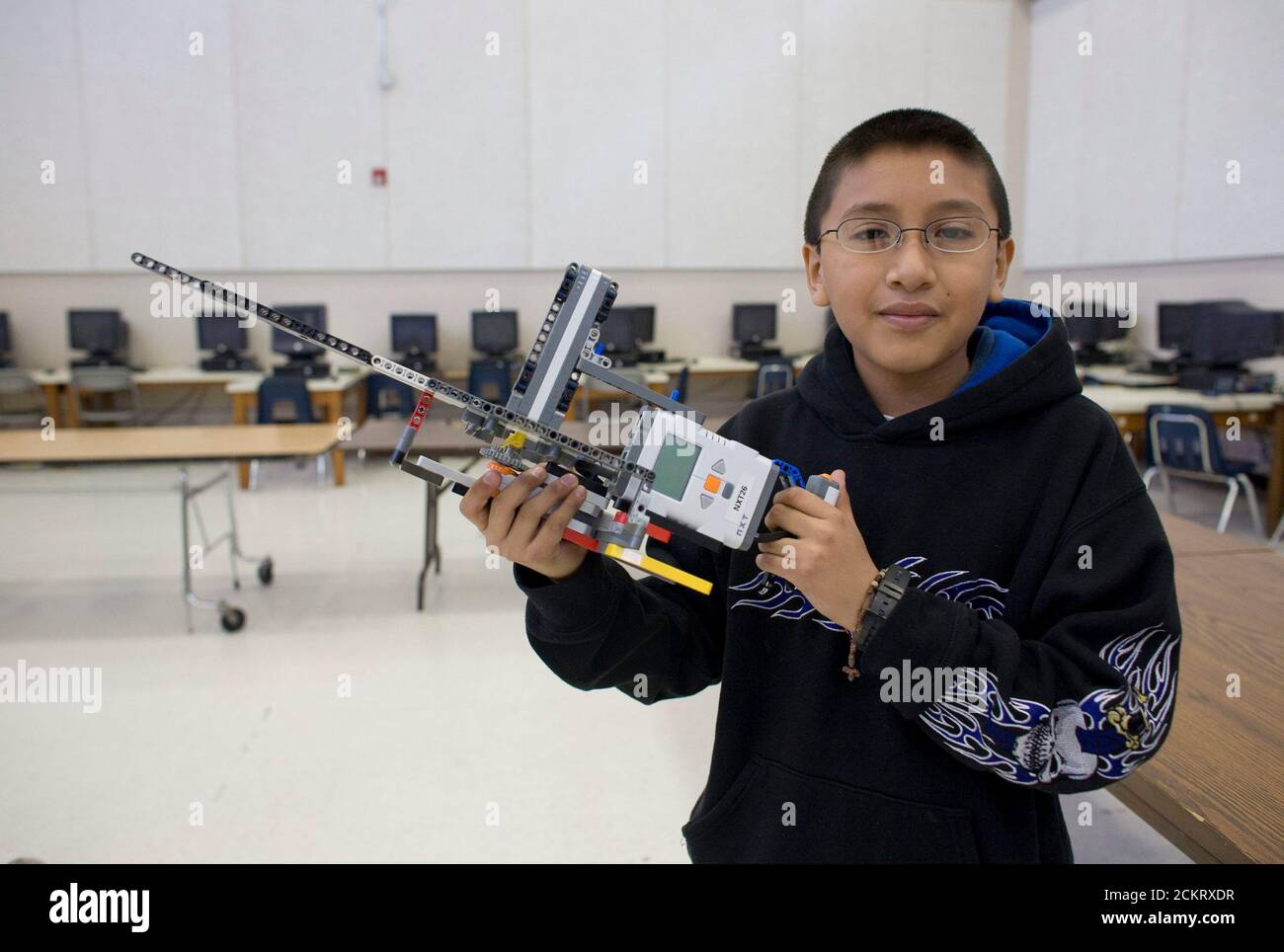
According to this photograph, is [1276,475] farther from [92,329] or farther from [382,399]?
[92,329]

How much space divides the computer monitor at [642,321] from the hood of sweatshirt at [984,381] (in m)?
6.90

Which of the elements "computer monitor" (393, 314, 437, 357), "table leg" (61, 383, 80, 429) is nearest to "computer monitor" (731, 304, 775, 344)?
"computer monitor" (393, 314, 437, 357)

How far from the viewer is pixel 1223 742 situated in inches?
53.4

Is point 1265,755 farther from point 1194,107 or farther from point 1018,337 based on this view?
point 1194,107

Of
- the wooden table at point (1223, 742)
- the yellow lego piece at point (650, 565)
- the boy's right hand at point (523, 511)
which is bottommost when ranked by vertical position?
the wooden table at point (1223, 742)

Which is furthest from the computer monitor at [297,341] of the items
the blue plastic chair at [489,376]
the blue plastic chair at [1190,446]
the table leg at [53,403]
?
the blue plastic chair at [1190,446]

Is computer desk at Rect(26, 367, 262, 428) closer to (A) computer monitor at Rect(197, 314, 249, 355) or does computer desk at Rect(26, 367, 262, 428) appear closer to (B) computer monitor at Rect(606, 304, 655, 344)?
(A) computer monitor at Rect(197, 314, 249, 355)

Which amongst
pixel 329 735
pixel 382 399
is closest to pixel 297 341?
pixel 382 399

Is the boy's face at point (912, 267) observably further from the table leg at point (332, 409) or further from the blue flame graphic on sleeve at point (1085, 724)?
the table leg at point (332, 409)

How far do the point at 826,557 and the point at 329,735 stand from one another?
2.60 meters

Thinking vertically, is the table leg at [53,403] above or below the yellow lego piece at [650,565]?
below

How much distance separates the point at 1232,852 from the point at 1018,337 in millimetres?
680

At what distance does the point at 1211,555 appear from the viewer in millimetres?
2268

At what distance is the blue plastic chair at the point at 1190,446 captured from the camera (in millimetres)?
4543
